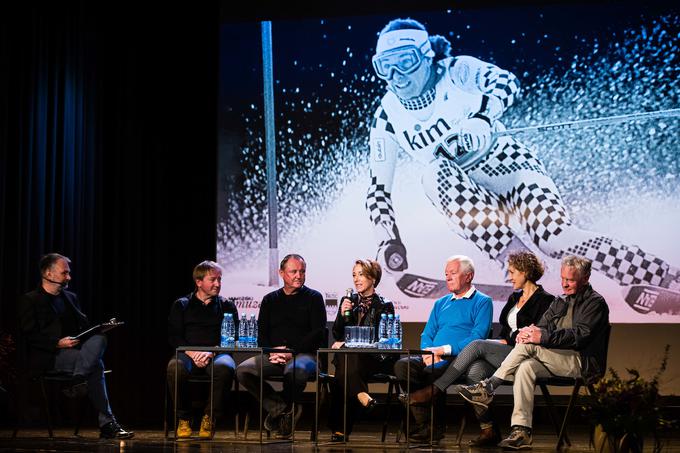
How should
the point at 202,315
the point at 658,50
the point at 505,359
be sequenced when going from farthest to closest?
1. the point at 658,50
2. the point at 202,315
3. the point at 505,359

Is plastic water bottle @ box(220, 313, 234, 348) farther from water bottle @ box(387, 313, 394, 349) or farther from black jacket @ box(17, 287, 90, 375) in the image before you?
black jacket @ box(17, 287, 90, 375)

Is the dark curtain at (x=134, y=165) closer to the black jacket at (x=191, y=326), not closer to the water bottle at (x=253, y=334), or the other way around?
the black jacket at (x=191, y=326)

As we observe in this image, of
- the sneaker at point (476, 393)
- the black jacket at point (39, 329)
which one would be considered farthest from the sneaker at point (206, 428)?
the sneaker at point (476, 393)

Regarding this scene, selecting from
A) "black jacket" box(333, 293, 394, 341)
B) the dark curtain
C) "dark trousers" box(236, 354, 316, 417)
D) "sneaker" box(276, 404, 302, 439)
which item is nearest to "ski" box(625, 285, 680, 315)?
"black jacket" box(333, 293, 394, 341)

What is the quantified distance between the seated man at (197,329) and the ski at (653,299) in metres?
2.73

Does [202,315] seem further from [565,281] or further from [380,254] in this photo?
[565,281]

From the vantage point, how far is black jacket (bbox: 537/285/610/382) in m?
4.96

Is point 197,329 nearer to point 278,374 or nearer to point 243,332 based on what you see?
point 243,332

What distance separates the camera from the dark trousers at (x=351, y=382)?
5367 millimetres

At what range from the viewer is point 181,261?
734cm

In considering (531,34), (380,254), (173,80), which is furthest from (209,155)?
(531,34)

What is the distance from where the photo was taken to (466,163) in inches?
264

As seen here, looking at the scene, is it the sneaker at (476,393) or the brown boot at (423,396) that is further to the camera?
the brown boot at (423,396)

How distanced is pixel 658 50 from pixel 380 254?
2423 mm
